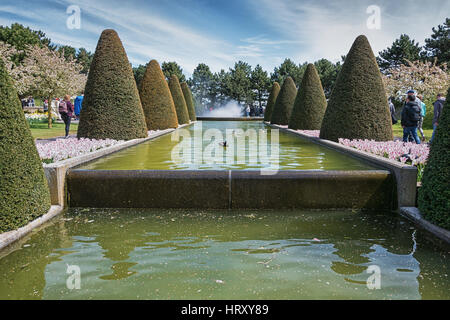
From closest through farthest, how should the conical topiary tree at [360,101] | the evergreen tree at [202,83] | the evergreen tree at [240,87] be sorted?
the conical topiary tree at [360,101], the evergreen tree at [240,87], the evergreen tree at [202,83]

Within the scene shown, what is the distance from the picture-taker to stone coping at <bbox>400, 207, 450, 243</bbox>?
4529 millimetres

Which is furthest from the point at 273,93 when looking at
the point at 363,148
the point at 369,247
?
the point at 369,247

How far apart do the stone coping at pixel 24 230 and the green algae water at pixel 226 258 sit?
8cm

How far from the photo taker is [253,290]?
3.29 meters

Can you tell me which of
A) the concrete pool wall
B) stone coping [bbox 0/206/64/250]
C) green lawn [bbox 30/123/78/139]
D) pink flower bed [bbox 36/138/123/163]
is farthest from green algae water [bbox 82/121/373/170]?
green lawn [bbox 30/123/78/139]

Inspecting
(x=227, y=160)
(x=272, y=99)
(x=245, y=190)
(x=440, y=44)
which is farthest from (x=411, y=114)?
(x=440, y=44)

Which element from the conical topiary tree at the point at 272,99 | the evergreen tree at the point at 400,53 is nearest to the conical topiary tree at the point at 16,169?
the conical topiary tree at the point at 272,99

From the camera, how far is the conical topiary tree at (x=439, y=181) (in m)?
4.62

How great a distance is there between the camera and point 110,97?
12367 millimetres

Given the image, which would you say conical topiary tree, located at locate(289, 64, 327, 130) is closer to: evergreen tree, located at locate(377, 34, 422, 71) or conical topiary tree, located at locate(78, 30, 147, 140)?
conical topiary tree, located at locate(78, 30, 147, 140)
